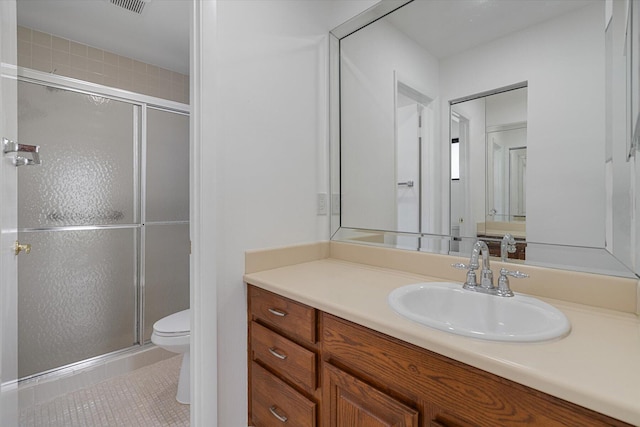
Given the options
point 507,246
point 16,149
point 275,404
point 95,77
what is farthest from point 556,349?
point 95,77

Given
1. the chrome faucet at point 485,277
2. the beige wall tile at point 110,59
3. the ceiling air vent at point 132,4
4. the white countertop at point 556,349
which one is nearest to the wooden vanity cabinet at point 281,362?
the white countertop at point 556,349

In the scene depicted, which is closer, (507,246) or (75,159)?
(507,246)

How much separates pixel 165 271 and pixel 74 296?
59 centimetres

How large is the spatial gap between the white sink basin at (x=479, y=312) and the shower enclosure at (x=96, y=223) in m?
2.11

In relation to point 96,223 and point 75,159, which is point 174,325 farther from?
point 75,159

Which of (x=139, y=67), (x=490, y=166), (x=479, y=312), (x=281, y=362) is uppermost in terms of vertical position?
(x=139, y=67)

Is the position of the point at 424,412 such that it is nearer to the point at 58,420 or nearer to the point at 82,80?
the point at 58,420

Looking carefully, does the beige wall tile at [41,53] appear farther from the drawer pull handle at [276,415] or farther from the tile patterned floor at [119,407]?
the drawer pull handle at [276,415]

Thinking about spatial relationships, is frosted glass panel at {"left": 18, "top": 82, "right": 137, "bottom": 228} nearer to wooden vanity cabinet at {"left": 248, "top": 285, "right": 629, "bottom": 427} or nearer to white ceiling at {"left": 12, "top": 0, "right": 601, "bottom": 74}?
white ceiling at {"left": 12, "top": 0, "right": 601, "bottom": 74}

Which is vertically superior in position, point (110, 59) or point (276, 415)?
point (110, 59)

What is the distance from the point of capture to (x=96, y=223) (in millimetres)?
2084

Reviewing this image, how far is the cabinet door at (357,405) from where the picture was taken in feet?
2.58

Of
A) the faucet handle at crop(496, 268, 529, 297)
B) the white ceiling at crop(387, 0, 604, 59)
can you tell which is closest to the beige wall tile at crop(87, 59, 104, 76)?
the white ceiling at crop(387, 0, 604, 59)

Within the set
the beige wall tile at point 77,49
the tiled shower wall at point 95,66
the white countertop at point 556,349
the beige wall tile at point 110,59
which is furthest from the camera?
the beige wall tile at point 110,59
